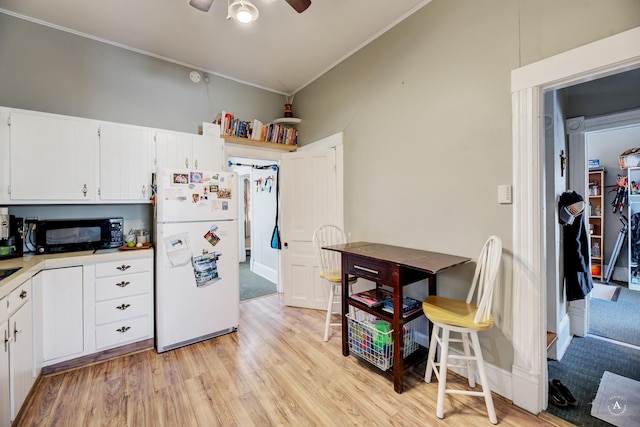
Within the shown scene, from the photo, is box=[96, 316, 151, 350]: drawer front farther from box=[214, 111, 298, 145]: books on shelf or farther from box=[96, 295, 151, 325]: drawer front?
box=[214, 111, 298, 145]: books on shelf

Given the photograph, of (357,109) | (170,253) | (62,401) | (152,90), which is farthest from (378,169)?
(62,401)

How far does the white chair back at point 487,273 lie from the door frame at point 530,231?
0.17 metres

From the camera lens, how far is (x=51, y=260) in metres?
2.02

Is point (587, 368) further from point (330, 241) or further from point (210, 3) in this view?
point (210, 3)

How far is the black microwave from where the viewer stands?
2271mm

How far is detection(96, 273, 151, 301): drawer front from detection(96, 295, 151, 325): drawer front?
1.8 inches

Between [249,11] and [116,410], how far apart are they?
8.67 feet

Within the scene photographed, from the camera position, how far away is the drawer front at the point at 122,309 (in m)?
2.21

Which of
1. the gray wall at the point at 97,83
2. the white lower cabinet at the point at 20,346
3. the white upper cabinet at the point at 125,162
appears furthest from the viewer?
the white upper cabinet at the point at 125,162

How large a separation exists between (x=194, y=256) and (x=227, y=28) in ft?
7.04

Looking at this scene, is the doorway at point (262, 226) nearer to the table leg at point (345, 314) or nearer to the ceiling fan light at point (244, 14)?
the table leg at point (345, 314)

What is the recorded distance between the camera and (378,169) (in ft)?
8.68

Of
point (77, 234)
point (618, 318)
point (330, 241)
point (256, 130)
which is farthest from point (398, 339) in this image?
point (618, 318)

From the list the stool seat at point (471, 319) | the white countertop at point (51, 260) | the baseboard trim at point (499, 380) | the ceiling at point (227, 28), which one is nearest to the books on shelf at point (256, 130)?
the ceiling at point (227, 28)
